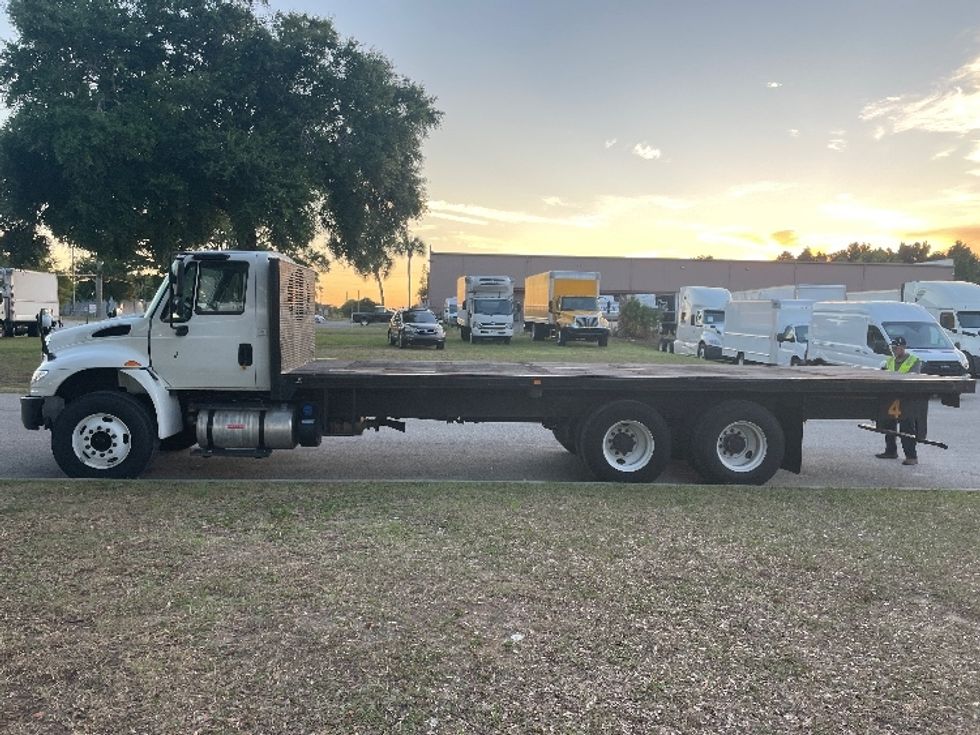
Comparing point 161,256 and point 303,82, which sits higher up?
point 303,82

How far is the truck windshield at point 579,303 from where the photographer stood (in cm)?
3434

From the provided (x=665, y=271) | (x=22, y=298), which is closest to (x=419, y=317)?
(x=22, y=298)

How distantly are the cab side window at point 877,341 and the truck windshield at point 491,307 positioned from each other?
19.0 meters

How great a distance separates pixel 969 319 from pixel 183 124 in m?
23.8

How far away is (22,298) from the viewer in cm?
3653

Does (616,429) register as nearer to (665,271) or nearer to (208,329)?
(208,329)

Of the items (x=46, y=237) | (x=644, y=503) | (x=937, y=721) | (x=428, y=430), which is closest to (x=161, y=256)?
(x=46, y=237)

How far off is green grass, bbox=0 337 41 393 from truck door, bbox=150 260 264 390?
10217 mm

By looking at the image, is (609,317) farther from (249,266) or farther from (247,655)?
(247,655)

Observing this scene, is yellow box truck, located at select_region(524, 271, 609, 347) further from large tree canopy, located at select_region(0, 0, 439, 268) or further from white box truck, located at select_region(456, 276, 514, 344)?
large tree canopy, located at select_region(0, 0, 439, 268)

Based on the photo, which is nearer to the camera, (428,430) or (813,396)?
(813,396)

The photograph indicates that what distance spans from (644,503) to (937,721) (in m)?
3.80

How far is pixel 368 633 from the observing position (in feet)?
14.1

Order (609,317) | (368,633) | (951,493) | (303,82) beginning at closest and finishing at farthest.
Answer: (368,633) → (951,493) → (303,82) → (609,317)
